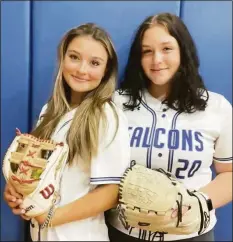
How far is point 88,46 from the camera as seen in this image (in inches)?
32.1

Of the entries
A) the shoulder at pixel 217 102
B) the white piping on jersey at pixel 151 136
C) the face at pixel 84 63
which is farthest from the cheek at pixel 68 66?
the shoulder at pixel 217 102

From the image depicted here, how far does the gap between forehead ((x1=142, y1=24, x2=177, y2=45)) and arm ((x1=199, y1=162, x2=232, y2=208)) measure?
0.34 m

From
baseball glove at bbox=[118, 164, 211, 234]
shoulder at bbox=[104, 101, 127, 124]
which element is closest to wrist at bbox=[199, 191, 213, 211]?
baseball glove at bbox=[118, 164, 211, 234]

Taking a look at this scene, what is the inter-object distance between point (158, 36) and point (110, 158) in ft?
1.03

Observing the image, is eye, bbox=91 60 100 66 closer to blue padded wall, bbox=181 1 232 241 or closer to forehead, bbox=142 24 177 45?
forehead, bbox=142 24 177 45

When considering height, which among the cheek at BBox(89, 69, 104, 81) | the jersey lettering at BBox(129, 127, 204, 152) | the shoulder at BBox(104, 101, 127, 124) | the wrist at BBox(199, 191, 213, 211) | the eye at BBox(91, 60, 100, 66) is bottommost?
the wrist at BBox(199, 191, 213, 211)

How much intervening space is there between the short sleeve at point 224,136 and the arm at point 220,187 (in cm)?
3

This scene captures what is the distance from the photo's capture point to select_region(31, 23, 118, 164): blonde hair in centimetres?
78

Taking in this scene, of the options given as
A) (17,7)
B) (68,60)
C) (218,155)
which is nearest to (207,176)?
(218,155)

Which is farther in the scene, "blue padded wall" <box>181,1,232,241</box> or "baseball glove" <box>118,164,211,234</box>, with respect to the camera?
"blue padded wall" <box>181,1,232,241</box>

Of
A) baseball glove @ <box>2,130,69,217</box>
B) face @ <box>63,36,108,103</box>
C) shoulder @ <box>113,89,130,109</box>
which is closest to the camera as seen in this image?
baseball glove @ <box>2,130,69,217</box>

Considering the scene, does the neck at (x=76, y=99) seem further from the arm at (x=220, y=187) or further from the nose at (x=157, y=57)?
the arm at (x=220, y=187)

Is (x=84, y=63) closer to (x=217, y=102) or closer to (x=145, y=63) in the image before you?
(x=145, y=63)

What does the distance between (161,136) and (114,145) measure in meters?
0.16
